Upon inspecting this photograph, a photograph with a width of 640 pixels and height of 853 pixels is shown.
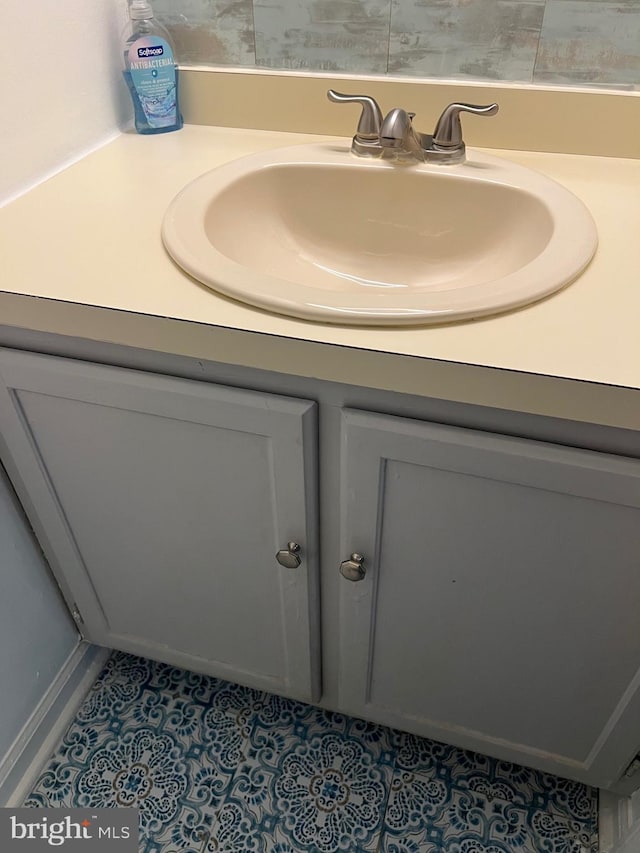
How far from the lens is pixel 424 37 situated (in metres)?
0.92

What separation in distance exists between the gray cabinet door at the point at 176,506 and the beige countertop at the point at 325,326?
8 centimetres

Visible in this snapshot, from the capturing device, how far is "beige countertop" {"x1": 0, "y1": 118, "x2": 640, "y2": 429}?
586 mm

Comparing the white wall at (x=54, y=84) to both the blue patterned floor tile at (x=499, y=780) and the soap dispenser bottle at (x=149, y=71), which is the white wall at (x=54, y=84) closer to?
the soap dispenser bottle at (x=149, y=71)

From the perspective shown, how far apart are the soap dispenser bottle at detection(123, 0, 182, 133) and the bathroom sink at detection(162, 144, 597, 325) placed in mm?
197

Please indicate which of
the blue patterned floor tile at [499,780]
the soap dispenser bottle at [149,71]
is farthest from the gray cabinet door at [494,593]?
the soap dispenser bottle at [149,71]

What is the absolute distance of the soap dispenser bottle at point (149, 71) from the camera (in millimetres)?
951

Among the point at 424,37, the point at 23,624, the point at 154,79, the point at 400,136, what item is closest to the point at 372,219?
the point at 400,136

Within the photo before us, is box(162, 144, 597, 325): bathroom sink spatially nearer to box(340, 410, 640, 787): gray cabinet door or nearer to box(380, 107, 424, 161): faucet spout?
box(380, 107, 424, 161): faucet spout

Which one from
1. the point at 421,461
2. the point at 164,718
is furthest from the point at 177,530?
the point at 164,718

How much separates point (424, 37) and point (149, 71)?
40 cm

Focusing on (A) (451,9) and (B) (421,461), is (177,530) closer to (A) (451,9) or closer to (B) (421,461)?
(B) (421,461)

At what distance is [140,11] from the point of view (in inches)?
37.5

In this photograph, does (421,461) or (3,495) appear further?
(3,495)

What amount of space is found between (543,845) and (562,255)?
93 cm
